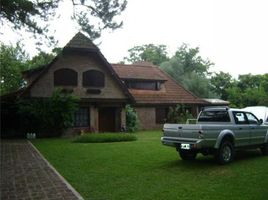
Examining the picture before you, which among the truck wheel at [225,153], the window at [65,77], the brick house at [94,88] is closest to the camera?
the truck wheel at [225,153]

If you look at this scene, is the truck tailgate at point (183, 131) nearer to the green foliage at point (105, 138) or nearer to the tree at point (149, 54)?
the green foliage at point (105, 138)

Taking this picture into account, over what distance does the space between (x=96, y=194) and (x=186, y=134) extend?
4396mm

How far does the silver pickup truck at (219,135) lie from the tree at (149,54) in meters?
52.2

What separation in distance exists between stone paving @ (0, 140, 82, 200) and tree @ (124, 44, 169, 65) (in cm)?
5429

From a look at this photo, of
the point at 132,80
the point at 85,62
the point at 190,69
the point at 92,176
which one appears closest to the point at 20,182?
the point at 92,176

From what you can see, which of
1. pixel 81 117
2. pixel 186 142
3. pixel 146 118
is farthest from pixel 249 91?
pixel 186 142

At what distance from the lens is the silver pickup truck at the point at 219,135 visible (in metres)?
10.7

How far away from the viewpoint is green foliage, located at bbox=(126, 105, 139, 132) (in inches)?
1100

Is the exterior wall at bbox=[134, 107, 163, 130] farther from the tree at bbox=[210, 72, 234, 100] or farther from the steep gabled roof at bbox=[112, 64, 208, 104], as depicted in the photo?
the tree at bbox=[210, 72, 234, 100]

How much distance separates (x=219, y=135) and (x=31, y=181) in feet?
20.0

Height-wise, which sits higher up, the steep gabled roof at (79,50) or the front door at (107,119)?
the steep gabled roof at (79,50)

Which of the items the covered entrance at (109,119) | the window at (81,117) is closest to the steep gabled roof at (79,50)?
the covered entrance at (109,119)

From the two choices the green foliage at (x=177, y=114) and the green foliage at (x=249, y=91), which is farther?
the green foliage at (x=249, y=91)

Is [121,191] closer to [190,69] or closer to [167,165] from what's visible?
[167,165]
